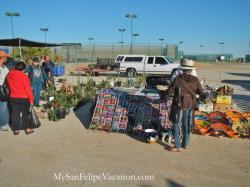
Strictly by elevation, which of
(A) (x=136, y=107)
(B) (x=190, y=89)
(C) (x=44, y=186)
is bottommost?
(C) (x=44, y=186)

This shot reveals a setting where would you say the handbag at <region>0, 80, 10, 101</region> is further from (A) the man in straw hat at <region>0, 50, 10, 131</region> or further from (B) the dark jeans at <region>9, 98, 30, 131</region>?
(B) the dark jeans at <region>9, 98, 30, 131</region>

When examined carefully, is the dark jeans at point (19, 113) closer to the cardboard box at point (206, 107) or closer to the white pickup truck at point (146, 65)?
the cardboard box at point (206, 107)

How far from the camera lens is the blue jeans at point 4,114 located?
8.08 m

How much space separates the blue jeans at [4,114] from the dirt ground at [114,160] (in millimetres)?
333

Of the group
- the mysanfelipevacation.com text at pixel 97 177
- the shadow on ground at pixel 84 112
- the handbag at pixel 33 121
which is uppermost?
the handbag at pixel 33 121

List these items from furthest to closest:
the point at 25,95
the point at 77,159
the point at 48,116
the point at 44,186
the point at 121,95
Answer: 1. the point at 48,116
2. the point at 121,95
3. the point at 25,95
4. the point at 77,159
5. the point at 44,186

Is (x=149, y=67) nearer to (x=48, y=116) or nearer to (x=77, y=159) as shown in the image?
(x=48, y=116)

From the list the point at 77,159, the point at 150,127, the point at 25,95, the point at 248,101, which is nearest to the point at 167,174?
the point at 77,159

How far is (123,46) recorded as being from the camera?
162 feet

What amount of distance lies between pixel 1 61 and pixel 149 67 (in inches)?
791

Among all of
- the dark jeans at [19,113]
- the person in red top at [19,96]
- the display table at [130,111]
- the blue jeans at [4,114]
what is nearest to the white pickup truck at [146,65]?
the display table at [130,111]

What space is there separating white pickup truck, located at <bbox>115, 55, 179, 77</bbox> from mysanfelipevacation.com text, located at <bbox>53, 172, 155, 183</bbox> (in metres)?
21.3

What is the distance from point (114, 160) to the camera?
6.27 m

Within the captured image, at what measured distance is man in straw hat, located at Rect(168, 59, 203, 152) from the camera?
21.4 feet
